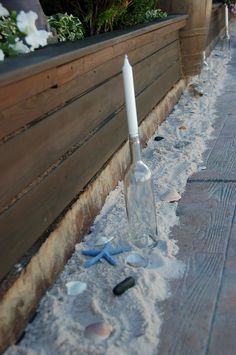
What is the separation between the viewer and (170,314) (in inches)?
72.9

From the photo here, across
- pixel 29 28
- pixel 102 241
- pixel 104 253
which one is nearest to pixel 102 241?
pixel 102 241

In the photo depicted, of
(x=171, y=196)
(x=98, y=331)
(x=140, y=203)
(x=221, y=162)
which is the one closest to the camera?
(x=98, y=331)

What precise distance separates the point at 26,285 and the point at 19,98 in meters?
0.70

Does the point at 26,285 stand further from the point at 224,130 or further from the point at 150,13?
the point at 150,13

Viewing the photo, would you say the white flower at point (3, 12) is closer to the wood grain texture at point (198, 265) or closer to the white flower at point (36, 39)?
the white flower at point (36, 39)

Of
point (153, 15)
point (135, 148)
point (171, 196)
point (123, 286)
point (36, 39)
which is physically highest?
point (36, 39)

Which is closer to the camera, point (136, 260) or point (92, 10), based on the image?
point (136, 260)

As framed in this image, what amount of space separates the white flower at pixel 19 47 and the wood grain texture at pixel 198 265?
1.12 metres

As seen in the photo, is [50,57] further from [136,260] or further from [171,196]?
[171,196]

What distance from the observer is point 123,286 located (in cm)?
197

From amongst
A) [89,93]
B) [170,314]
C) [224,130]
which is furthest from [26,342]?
[224,130]

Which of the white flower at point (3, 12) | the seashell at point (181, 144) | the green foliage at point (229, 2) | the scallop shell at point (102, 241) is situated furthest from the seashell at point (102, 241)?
the green foliage at point (229, 2)

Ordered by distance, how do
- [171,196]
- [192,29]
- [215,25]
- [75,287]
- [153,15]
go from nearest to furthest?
[75,287], [171,196], [153,15], [192,29], [215,25]

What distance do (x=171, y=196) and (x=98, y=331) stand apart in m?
1.22
